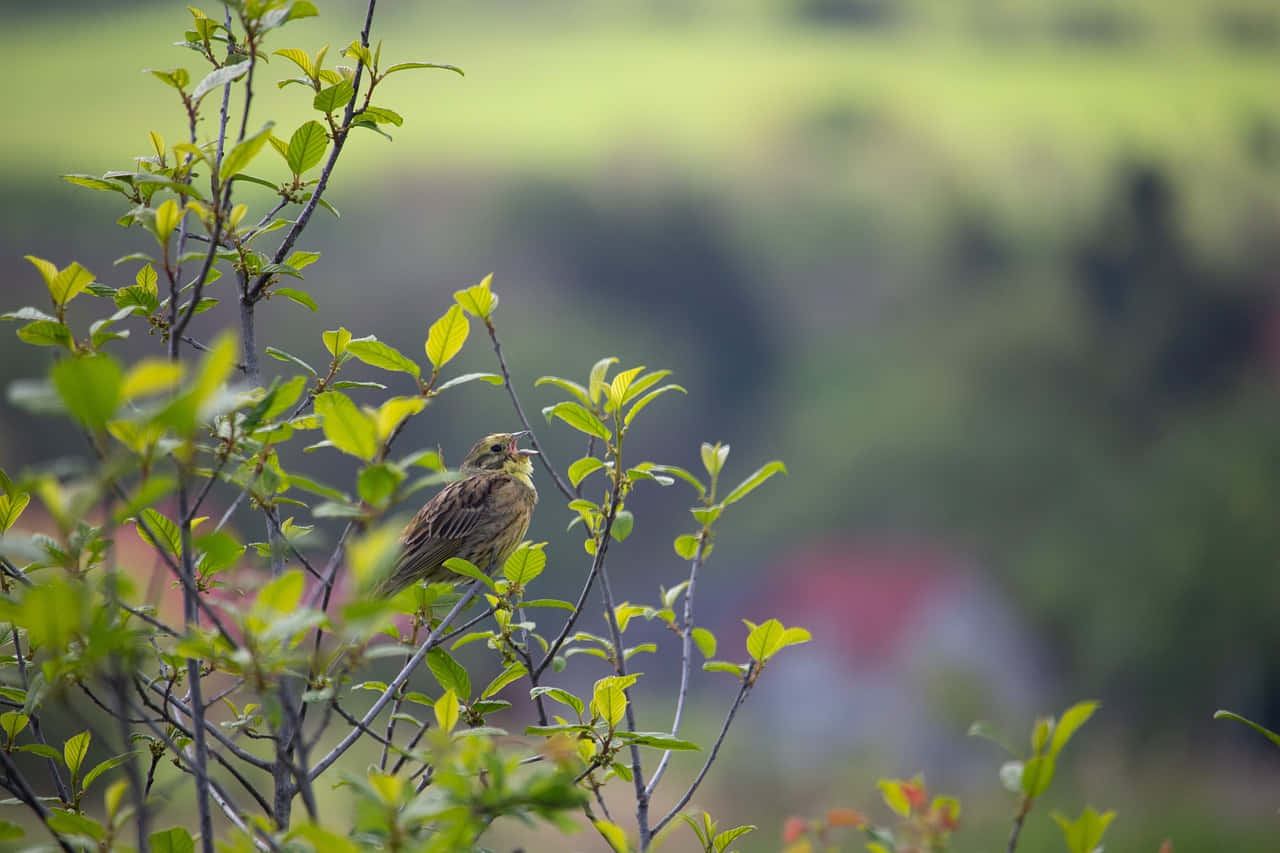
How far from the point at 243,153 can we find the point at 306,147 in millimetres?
242

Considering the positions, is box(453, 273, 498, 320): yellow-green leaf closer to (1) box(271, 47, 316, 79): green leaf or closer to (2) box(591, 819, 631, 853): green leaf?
(1) box(271, 47, 316, 79): green leaf

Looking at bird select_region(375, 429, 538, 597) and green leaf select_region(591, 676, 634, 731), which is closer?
green leaf select_region(591, 676, 634, 731)

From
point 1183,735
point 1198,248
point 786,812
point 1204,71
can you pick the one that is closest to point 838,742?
point 786,812

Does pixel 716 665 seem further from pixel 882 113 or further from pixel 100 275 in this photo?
pixel 882 113

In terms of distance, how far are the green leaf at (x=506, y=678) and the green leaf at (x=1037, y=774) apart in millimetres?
501

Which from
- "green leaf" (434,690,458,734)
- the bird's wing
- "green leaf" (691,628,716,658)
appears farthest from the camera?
the bird's wing

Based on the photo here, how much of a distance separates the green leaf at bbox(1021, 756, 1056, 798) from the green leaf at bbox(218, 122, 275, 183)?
70cm

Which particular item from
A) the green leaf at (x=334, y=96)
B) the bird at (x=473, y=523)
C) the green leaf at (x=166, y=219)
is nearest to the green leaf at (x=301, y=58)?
the green leaf at (x=334, y=96)

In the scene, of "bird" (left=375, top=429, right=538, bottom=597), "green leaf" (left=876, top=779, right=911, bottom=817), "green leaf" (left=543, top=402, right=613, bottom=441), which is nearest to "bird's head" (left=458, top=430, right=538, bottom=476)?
"bird" (left=375, top=429, right=538, bottom=597)

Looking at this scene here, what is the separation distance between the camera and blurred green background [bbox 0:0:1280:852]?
3.61 meters

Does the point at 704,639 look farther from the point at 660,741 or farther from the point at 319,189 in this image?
the point at 319,189

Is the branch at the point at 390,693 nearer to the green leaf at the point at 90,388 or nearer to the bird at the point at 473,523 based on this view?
the green leaf at the point at 90,388

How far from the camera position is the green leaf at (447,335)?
3.25 feet

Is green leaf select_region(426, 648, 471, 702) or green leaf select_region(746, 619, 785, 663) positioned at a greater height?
green leaf select_region(746, 619, 785, 663)
